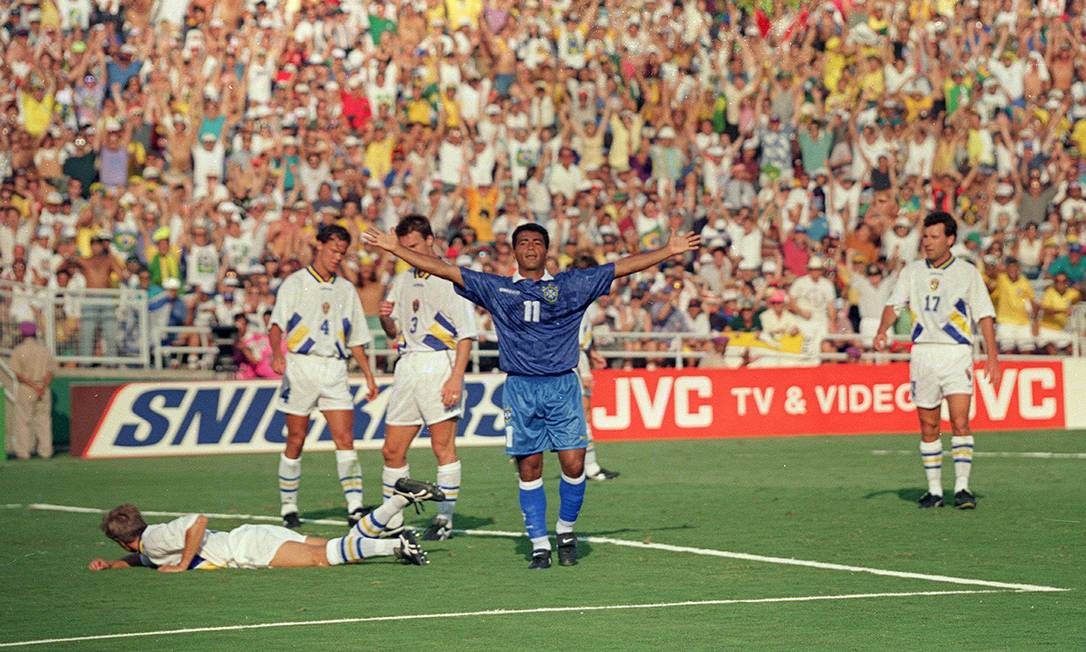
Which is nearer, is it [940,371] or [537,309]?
[537,309]

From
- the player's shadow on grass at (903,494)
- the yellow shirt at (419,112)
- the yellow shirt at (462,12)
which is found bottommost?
the player's shadow on grass at (903,494)

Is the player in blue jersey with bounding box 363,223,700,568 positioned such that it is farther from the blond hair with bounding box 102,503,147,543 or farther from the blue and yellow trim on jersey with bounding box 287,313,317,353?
the blue and yellow trim on jersey with bounding box 287,313,317,353

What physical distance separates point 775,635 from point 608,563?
10.1 feet

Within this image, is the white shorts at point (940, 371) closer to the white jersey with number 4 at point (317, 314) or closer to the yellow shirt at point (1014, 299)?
the white jersey with number 4 at point (317, 314)

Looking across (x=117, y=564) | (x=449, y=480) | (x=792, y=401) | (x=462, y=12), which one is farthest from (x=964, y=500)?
(x=462, y=12)

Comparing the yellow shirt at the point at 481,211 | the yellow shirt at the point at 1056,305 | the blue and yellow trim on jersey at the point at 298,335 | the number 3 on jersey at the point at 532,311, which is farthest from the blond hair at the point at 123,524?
the yellow shirt at the point at 1056,305

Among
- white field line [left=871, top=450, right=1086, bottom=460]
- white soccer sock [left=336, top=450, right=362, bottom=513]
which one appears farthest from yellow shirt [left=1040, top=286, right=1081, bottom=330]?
white soccer sock [left=336, top=450, right=362, bottom=513]

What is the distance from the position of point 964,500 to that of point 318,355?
18.1 feet

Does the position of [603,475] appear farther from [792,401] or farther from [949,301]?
[792,401]

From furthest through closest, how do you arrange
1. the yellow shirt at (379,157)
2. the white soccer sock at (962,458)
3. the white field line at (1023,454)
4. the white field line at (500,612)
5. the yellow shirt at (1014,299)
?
the yellow shirt at (379,157) < the yellow shirt at (1014,299) < the white field line at (1023,454) < the white soccer sock at (962,458) < the white field line at (500,612)

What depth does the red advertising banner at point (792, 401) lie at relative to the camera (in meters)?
25.3

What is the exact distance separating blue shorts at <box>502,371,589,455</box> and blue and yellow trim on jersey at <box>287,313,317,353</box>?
3.41m

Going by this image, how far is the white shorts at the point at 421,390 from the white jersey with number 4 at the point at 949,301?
4.07m

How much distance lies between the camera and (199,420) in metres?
23.7
